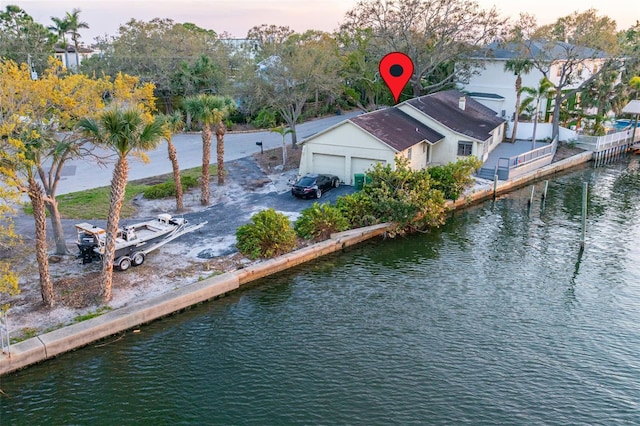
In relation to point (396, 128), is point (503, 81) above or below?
above

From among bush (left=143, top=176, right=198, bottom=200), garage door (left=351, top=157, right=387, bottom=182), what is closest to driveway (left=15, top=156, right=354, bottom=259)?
bush (left=143, top=176, right=198, bottom=200)

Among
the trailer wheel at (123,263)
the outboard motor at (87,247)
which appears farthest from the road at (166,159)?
the trailer wheel at (123,263)

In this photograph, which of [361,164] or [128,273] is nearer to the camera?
[128,273]

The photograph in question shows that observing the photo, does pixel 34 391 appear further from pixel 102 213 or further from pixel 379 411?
pixel 102 213

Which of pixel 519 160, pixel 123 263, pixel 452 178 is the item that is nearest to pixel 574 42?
pixel 519 160

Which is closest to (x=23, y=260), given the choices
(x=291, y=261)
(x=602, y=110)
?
(x=291, y=261)

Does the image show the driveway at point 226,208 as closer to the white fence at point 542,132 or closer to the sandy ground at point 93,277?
the sandy ground at point 93,277

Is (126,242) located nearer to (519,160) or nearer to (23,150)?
(23,150)

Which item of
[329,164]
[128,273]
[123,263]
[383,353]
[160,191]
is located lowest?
[383,353]

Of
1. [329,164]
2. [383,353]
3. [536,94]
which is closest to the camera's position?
[383,353]
